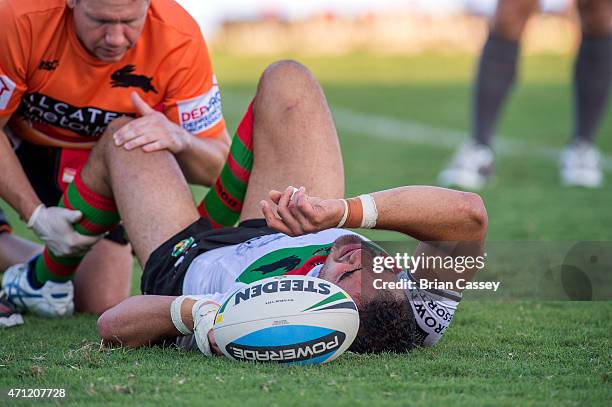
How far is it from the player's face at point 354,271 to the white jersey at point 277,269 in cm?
7

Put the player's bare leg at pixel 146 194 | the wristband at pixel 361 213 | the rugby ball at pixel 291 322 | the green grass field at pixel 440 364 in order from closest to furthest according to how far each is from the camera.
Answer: the green grass field at pixel 440 364 → the rugby ball at pixel 291 322 → the wristband at pixel 361 213 → the player's bare leg at pixel 146 194

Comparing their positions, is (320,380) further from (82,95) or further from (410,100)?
(410,100)

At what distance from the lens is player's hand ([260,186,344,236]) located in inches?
125

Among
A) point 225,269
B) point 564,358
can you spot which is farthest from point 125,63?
point 564,358

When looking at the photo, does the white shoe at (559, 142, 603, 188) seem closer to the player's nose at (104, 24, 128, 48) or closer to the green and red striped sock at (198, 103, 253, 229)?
the green and red striped sock at (198, 103, 253, 229)

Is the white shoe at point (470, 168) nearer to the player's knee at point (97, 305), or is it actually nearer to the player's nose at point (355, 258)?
the player's knee at point (97, 305)

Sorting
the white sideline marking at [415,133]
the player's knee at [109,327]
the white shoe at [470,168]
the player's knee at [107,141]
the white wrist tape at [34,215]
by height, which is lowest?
the white sideline marking at [415,133]

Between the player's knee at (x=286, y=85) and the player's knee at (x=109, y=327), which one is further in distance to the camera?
the player's knee at (x=286, y=85)

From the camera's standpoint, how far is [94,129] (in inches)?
183

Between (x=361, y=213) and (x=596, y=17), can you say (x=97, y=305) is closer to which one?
(x=361, y=213)

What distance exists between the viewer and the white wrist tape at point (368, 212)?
3279 millimetres

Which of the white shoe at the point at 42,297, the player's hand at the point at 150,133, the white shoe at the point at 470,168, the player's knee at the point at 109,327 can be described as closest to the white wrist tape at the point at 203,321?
the player's knee at the point at 109,327

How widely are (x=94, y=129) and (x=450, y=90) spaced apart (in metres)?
10.7

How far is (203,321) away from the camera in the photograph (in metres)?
3.32
